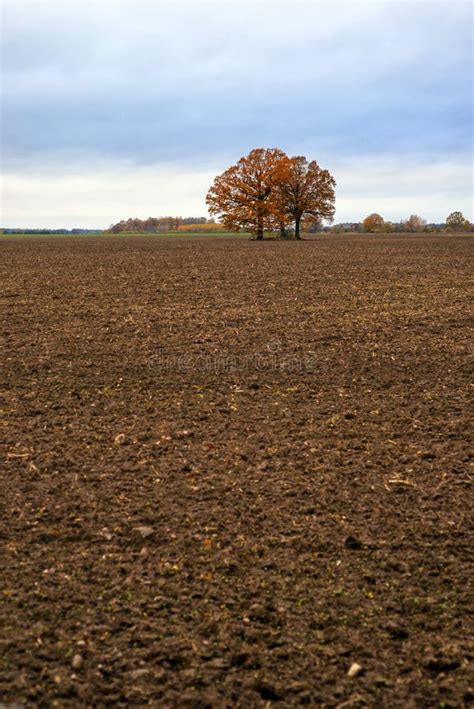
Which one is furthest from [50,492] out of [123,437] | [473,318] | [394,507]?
[473,318]

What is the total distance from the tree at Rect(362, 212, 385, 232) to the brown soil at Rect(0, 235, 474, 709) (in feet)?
533

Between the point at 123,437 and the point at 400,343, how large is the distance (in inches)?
226

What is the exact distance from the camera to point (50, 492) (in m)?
4.96

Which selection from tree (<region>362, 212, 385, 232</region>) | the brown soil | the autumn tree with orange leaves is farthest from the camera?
tree (<region>362, 212, 385, 232</region>)

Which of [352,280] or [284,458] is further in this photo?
[352,280]

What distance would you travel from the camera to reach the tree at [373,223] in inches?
6491

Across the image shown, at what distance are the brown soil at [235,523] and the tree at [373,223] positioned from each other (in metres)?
163

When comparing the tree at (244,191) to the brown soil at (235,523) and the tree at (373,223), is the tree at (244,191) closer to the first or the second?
the brown soil at (235,523)

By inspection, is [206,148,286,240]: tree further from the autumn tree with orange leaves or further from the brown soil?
the brown soil

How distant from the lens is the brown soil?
309cm

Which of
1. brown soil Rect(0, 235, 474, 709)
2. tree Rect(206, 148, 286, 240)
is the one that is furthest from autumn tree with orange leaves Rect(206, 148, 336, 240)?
brown soil Rect(0, 235, 474, 709)

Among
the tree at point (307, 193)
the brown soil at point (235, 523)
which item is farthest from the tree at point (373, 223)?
the brown soil at point (235, 523)

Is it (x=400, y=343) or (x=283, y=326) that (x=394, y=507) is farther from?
(x=283, y=326)

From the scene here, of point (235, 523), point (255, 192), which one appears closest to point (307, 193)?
point (255, 192)
